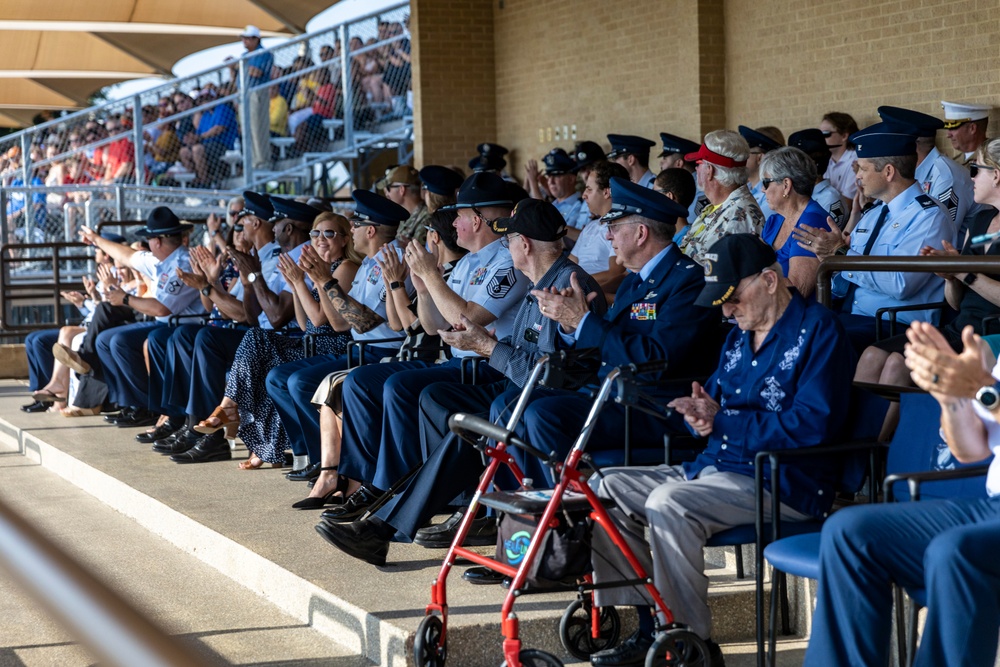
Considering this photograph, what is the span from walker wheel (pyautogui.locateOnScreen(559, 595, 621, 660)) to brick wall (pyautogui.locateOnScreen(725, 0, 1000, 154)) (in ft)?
17.2

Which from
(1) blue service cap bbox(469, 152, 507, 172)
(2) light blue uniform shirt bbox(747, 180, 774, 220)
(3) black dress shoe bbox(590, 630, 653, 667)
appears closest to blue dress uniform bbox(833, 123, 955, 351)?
(2) light blue uniform shirt bbox(747, 180, 774, 220)

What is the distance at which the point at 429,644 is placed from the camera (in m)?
3.81

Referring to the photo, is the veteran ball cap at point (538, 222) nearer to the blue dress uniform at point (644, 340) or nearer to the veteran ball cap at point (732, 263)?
the blue dress uniform at point (644, 340)

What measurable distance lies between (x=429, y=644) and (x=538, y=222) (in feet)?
5.76

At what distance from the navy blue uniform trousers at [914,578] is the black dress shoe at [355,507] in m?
2.67

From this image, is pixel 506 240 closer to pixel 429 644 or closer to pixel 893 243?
pixel 893 243

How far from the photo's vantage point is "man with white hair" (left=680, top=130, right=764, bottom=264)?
6.04m

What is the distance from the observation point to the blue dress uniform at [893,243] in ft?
16.6

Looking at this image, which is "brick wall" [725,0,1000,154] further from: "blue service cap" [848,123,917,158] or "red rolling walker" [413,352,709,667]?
"red rolling walker" [413,352,709,667]

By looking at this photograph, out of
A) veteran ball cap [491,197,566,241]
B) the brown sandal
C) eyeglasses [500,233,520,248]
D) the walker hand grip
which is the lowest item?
the brown sandal

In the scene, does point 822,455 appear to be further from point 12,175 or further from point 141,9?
point 12,175

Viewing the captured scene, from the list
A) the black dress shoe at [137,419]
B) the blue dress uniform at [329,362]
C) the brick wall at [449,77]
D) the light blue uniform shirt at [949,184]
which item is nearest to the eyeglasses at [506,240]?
the blue dress uniform at [329,362]

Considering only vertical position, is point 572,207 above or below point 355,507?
above

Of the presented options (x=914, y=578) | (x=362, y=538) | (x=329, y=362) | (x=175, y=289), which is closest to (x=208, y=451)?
(x=329, y=362)
